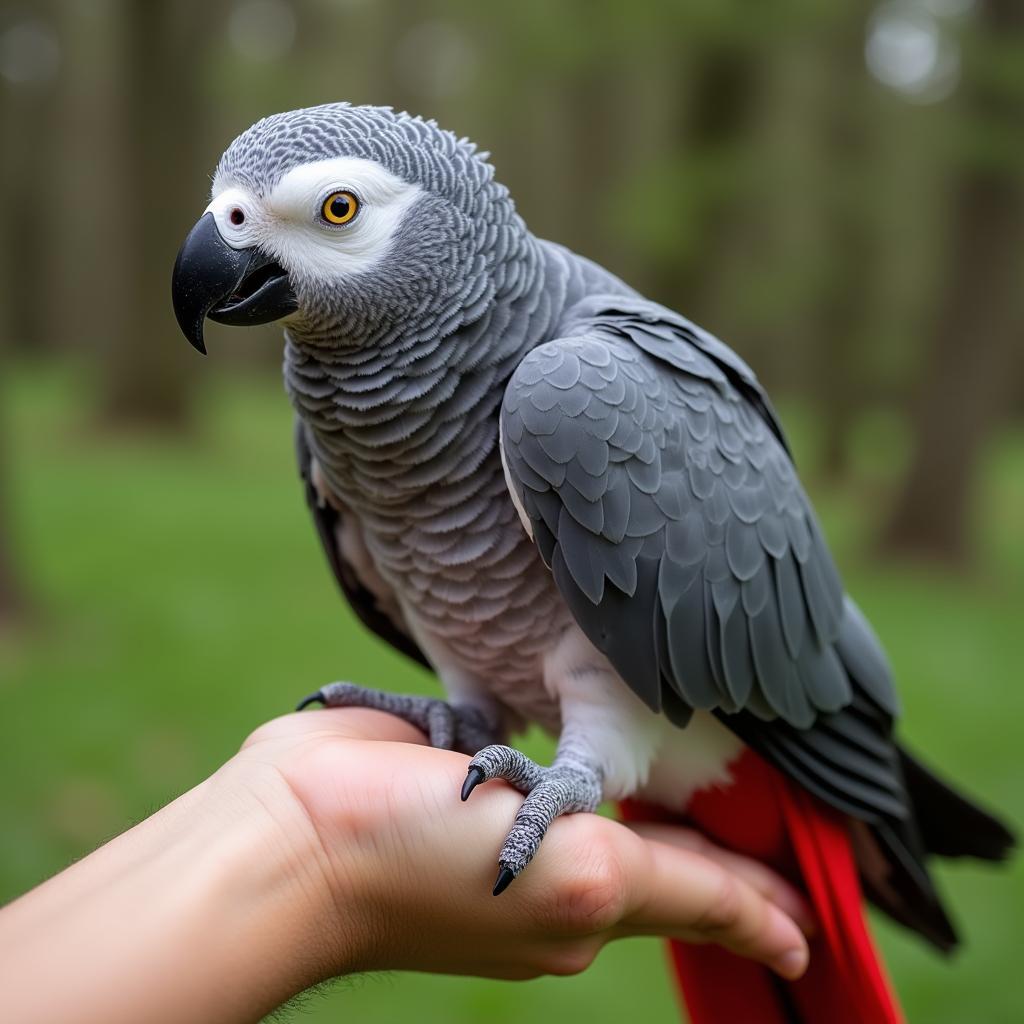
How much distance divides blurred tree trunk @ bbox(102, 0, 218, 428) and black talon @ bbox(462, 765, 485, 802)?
552 centimetres

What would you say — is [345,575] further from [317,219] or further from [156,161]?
[156,161]

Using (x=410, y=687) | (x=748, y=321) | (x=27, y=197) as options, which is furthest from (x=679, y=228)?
(x=27, y=197)

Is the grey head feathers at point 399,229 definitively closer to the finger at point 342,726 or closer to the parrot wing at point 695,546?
the parrot wing at point 695,546

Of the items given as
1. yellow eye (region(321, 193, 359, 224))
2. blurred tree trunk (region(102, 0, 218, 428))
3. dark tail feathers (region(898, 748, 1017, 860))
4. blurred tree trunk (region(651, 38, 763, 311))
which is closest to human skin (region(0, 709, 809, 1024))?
dark tail feathers (region(898, 748, 1017, 860))

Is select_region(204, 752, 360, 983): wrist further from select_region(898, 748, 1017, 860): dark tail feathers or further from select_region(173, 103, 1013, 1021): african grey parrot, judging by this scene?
select_region(898, 748, 1017, 860): dark tail feathers

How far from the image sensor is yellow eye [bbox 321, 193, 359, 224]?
1016 mm

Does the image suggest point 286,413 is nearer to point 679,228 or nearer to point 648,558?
point 679,228

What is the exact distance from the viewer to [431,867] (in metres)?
1.01

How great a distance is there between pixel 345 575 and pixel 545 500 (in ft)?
1.44

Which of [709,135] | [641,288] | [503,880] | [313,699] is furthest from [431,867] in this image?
[641,288]

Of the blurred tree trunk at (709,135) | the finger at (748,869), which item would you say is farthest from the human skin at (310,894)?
the blurred tree trunk at (709,135)

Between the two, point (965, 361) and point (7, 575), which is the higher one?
point (965, 361)

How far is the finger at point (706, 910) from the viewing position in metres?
1.18

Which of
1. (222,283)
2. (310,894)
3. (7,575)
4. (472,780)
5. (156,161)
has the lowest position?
(7,575)
